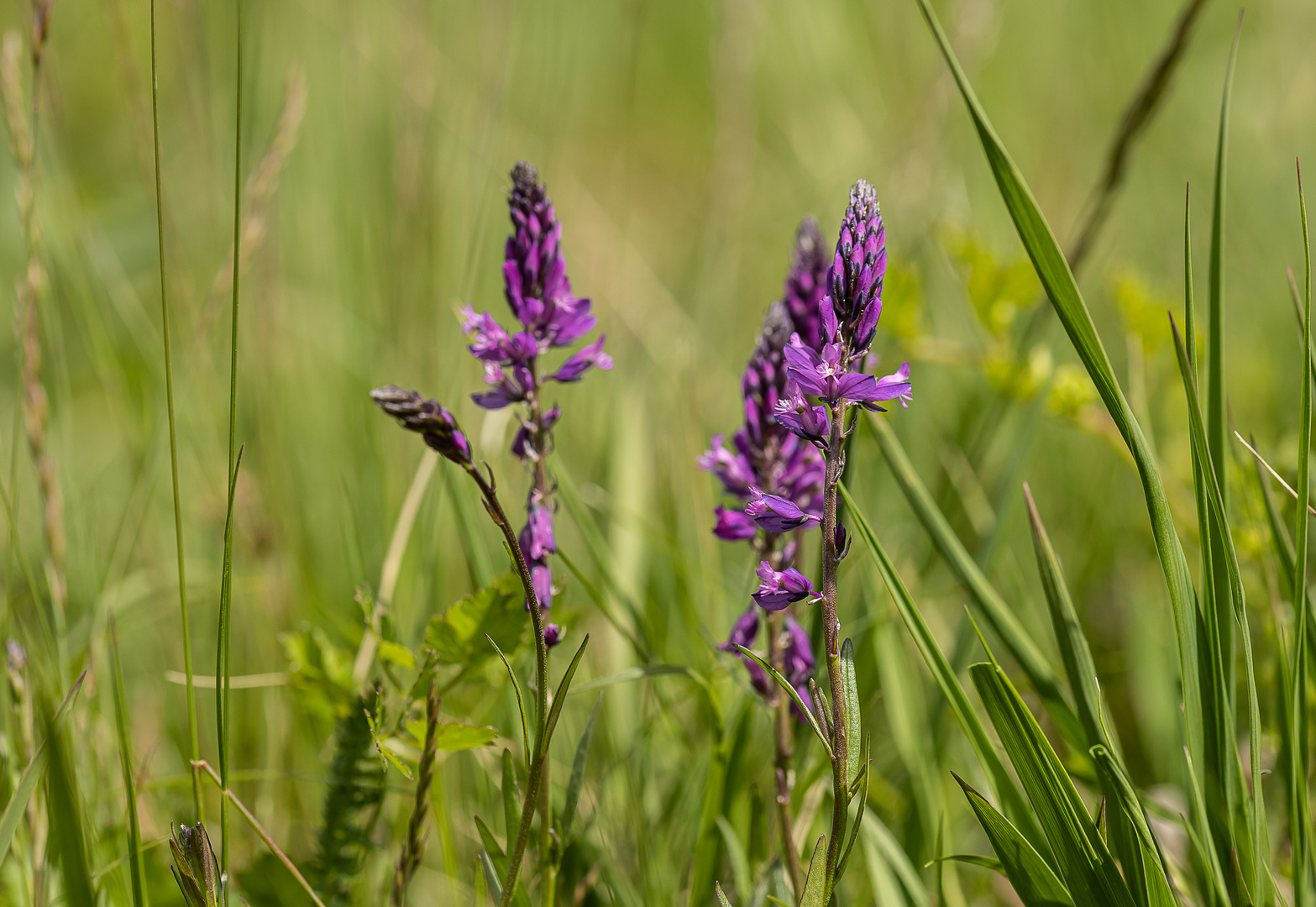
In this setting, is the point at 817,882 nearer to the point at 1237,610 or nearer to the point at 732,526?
the point at 732,526

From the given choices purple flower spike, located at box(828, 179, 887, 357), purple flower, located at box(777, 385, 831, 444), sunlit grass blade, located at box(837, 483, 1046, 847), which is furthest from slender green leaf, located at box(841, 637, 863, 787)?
purple flower spike, located at box(828, 179, 887, 357)

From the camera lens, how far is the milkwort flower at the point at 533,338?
133 cm

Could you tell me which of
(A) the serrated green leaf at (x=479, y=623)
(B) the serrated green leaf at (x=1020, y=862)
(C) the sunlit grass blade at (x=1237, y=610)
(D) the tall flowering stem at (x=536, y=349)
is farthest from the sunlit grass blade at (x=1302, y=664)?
(A) the serrated green leaf at (x=479, y=623)

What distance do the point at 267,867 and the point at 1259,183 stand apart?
4.54m

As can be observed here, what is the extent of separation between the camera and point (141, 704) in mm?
2566

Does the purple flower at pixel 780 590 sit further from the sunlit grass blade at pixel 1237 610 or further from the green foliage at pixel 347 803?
the green foliage at pixel 347 803

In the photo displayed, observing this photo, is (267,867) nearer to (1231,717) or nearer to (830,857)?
(830,857)

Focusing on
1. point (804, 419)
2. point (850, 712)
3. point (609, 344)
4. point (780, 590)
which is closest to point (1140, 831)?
point (850, 712)

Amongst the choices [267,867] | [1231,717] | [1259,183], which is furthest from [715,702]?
[1259,183]

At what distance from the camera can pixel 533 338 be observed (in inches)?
53.0

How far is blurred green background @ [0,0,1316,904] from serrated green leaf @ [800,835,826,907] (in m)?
0.52

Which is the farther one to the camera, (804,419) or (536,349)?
(536,349)

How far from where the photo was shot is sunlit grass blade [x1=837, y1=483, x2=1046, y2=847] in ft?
3.88

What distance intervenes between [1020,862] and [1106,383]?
0.61 metres
